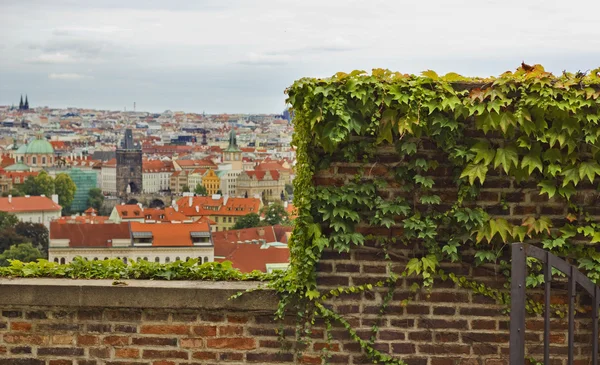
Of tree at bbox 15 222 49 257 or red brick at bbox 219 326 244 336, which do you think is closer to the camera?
red brick at bbox 219 326 244 336

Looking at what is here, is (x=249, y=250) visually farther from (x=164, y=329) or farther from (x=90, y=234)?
(x=164, y=329)

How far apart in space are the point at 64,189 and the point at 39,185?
9.22ft

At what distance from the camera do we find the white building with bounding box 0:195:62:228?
297 feet

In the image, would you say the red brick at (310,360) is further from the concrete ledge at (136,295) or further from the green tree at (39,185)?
the green tree at (39,185)

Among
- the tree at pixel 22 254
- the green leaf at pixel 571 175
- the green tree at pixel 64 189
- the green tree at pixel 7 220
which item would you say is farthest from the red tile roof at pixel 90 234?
the green leaf at pixel 571 175

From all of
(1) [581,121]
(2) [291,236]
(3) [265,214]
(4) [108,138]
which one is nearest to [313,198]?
(2) [291,236]

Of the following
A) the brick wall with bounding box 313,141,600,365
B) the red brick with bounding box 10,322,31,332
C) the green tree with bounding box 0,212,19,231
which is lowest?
the green tree with bounding box 0,212,19,231

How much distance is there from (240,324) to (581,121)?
1.54 meters

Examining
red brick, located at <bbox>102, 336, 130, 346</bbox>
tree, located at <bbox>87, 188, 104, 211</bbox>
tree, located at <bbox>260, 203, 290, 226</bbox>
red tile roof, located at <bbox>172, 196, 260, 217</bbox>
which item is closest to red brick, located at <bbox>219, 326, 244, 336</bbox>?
red brick, located at <bbox>102, 336, 130, 346</bbox>

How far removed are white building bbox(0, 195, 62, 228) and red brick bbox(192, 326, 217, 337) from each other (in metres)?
87.6

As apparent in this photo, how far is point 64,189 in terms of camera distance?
113m

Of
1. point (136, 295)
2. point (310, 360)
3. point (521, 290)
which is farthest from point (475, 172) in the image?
point (136, 295)

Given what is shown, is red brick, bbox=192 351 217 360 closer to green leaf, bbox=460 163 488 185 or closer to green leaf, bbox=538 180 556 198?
green leaf, bbox=460 163 488 185

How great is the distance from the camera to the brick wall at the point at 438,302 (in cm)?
385
